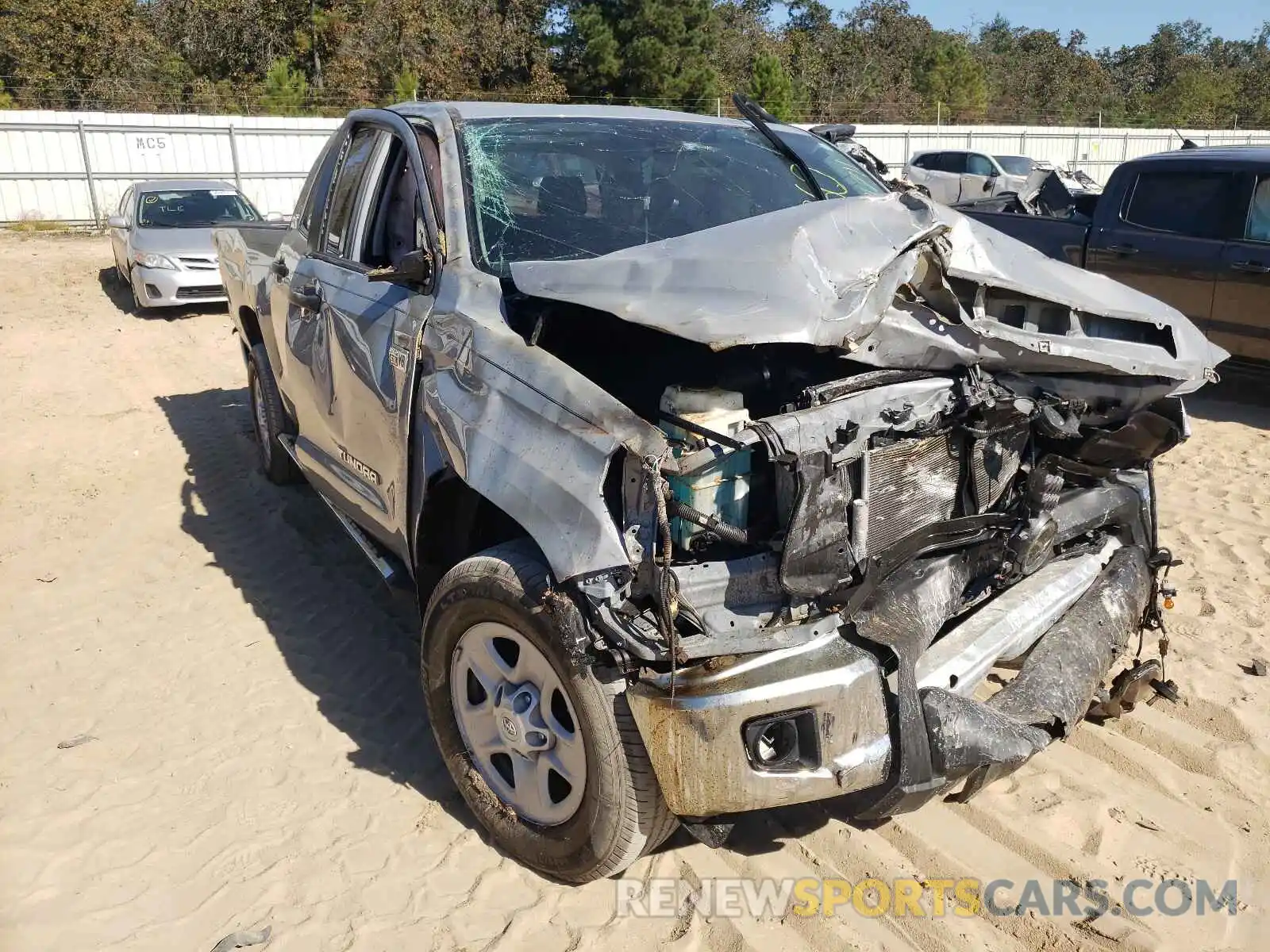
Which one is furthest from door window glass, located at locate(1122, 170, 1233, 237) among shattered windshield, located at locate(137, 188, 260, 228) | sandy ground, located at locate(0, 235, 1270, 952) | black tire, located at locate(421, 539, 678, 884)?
shattered windshield, located at locate(137, 188, 260, 228)

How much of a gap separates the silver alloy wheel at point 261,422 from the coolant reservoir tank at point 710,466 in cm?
386

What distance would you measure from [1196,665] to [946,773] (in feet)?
6.30

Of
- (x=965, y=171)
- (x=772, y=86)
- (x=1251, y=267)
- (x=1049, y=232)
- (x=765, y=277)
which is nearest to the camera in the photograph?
(x=765, y=277)

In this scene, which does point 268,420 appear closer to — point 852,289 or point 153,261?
point 852,289

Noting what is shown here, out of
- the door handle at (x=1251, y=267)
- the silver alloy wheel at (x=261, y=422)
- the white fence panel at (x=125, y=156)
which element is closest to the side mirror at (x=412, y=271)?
the silver alloy wheel at (x=261, y=422)

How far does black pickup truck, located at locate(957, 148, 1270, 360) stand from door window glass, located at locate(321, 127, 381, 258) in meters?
5.93

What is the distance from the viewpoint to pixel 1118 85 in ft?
178

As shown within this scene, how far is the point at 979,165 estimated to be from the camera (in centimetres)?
1908

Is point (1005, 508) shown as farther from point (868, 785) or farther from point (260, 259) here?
point (260, 259)

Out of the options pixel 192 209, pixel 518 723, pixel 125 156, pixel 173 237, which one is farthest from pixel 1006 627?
pixel 125 156

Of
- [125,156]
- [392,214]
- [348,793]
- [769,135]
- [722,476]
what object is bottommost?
[348,793]

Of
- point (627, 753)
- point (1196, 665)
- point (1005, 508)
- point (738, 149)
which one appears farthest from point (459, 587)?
point (1196, 665)

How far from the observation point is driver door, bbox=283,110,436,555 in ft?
11.0

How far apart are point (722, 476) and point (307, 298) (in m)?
2.39
